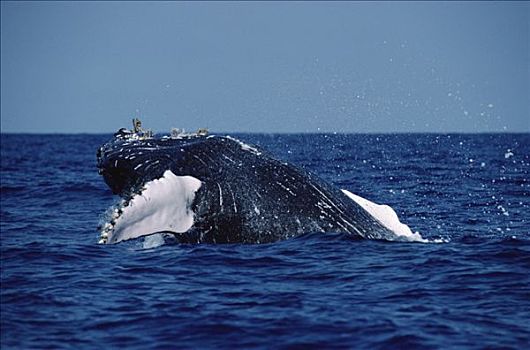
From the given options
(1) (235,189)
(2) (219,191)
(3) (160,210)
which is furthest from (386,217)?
(3) (160,210)

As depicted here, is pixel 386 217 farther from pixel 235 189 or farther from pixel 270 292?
pixel 270 292

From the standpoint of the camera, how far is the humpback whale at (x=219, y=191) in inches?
385

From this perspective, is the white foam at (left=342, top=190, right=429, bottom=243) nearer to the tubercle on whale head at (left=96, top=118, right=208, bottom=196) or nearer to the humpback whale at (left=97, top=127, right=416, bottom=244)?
the humpback whale at (left=97, top=127, right=416, bottom=244)

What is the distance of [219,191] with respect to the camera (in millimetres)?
10094

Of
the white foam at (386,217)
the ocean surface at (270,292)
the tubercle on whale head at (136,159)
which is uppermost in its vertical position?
the tubercle on whale head at (136,159)

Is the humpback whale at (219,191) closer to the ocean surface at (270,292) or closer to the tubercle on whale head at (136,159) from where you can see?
the tubercle on whale head at (136,159)

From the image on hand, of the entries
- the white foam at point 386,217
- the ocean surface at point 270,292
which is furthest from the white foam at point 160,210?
the white foam at point 386,217

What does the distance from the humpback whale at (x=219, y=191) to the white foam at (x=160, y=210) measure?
0.5 inches

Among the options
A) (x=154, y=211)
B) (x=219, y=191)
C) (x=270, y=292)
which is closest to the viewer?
(x=270, y=292)

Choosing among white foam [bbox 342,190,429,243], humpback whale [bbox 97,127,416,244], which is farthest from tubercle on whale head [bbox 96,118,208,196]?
white foam [bbox 342,190,429,243]

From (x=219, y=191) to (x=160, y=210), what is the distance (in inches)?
35.0

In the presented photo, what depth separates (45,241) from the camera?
1196 cm

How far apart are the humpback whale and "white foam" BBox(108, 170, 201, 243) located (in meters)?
0.01

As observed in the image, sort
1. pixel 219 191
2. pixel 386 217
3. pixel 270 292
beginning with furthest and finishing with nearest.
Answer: pixel 386 217 < pixel 219 191 < pixel 270 292
